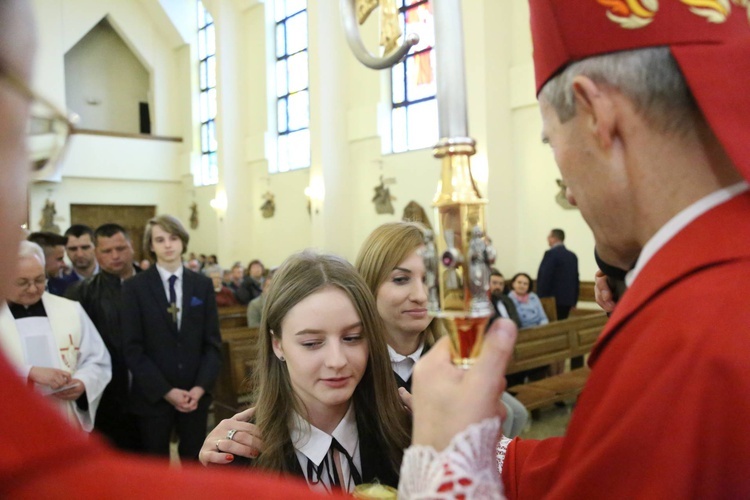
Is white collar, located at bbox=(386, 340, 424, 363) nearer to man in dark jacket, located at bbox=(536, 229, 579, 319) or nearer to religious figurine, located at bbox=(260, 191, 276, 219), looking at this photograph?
man in dark jacket, located at bbox=(536, 229, 579, 319)

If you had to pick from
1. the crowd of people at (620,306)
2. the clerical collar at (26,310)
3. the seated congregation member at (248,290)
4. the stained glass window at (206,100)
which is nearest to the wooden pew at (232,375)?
the clerical collar at (26,310)

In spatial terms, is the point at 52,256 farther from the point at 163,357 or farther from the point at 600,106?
the point at 600,106

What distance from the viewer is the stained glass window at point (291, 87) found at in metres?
14.9

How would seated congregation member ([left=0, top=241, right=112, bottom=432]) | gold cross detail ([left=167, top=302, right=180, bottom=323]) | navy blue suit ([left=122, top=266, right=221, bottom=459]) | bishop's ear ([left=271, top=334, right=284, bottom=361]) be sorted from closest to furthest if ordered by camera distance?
bishop's ear ([left=271, top=334, right=284, bottom=361])
seated congregation member ([left=0, top=241, right=112, bottom=432])
navy blue suit ([left=122, top=266, right=221, bottom=459])
gold cross detail ([left=167, top=302, right=180, bottom=323])

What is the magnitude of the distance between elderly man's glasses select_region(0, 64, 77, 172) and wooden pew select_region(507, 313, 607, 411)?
471cm

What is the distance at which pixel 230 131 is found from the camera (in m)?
16.7

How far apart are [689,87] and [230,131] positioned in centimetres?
1668

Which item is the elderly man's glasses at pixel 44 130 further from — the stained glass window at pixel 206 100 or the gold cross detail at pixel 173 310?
the stained glass window at pixel 206 100

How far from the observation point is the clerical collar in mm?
3295

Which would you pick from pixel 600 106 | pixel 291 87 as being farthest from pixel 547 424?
pixel 291 87

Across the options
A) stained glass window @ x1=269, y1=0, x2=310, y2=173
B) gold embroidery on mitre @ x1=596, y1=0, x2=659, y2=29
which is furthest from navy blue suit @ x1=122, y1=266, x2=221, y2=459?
stained glass window @ x1=269, y1=0, x2=310, y2=173

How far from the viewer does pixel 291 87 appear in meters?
15.4

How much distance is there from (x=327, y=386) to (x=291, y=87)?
14525 mm

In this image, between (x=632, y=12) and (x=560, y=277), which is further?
(x=560, y=277)
